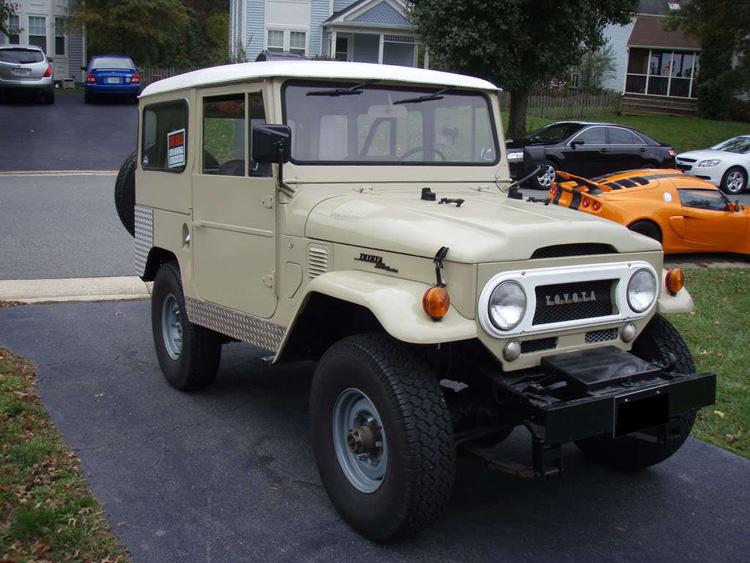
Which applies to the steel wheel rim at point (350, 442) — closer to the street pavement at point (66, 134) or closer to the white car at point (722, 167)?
the street pavement at point (66, 134)

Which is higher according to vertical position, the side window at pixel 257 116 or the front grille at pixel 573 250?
the side window at pixel 257 116

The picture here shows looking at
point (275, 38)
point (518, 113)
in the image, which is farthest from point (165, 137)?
point (275, 38)

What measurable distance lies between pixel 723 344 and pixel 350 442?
4.63 meters

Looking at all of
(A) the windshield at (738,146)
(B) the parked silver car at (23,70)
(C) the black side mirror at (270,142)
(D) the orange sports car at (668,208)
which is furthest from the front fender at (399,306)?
(B) the parked silver car at (23,70)

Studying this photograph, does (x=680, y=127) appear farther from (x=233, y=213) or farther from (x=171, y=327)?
(x=233, y=213)

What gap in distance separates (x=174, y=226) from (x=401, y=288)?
249 cm

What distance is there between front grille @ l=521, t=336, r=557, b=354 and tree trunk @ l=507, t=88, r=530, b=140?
2003 cm

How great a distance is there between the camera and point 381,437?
12.8ft

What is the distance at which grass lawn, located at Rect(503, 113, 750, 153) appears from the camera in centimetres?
2791

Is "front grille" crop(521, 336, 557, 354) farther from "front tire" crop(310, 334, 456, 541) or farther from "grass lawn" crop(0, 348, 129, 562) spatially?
"grass lawn" crop(0, 348, 129, 562)

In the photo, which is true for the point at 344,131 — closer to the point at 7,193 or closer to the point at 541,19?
the point at 7,193

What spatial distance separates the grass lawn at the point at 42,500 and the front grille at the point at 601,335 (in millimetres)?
2362

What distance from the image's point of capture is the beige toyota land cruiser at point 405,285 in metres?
3.67

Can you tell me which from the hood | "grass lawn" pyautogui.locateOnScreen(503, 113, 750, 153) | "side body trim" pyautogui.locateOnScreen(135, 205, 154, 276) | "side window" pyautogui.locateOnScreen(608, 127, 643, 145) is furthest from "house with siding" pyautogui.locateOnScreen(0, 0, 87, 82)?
the hood
